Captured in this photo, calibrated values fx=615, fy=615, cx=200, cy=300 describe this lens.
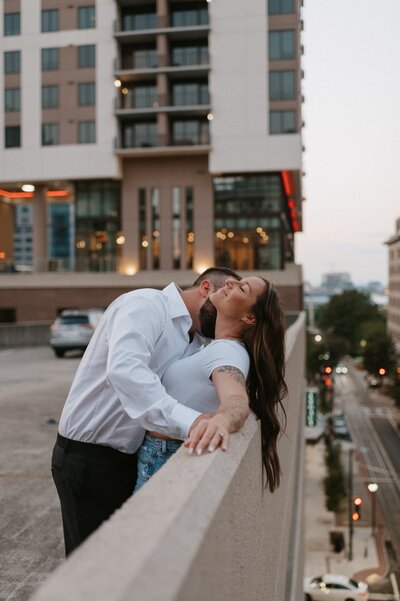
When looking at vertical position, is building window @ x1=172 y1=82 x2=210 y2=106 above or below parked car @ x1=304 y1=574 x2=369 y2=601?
above

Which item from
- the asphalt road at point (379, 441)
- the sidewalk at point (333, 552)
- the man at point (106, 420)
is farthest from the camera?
the asphalt road at point (379, 441)

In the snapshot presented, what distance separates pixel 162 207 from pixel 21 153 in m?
11.5

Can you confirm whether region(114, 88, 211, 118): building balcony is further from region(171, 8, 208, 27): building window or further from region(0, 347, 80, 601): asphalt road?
region(0, 347, 80, 601): asphalt road

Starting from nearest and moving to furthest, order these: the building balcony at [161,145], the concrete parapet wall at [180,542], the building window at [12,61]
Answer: the concrete parapet wall at [180,542], the building balcony at [161,145], the building window at [12,61]

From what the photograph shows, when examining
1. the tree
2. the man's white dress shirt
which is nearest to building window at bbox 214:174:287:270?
the man's white dress shirt

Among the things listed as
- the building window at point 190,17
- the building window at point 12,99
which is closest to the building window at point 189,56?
the building window at point 190,17

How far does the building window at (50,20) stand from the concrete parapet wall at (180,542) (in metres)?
49.9

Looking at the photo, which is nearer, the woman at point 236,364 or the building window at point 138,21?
the woman at point 236,364

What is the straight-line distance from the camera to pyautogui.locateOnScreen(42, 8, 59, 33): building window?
153 feet

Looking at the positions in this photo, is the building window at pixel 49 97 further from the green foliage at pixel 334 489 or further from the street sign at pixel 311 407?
the green foliage at pixel 334 489

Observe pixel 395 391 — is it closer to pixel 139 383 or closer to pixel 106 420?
pixel 106 420

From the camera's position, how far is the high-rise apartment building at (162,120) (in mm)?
44469

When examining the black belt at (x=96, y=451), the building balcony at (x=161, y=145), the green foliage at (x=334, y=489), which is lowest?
the green foliage at (x=334, y=489)

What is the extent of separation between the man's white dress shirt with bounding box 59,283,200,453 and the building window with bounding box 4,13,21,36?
5038cm
